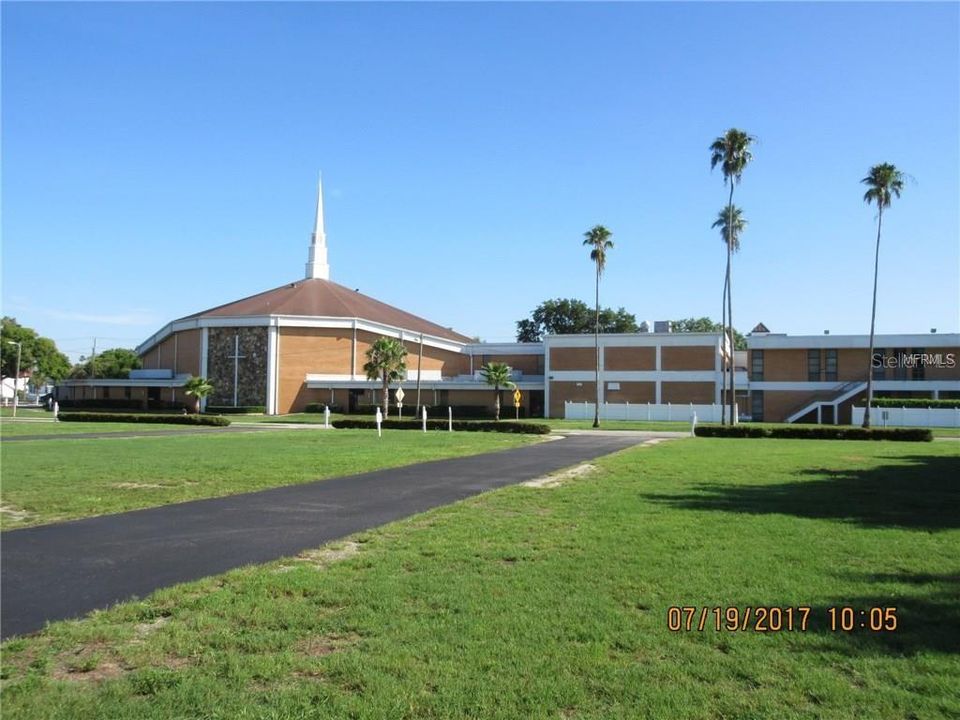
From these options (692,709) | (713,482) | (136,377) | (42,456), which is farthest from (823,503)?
(136,377)

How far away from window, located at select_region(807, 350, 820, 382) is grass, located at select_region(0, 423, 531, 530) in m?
39.9

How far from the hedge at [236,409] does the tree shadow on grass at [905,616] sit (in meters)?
72.5

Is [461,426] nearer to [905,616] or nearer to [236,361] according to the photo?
[905,616]

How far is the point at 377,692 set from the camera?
14.8ft

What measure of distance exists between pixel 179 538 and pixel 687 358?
58.5 m

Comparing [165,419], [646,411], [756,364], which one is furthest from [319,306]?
[756,364]

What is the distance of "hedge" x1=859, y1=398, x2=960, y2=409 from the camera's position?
175 ft

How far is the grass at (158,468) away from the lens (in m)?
12.7

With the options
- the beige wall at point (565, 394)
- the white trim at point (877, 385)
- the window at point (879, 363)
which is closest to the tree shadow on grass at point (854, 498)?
the white trim at point (877, 385)

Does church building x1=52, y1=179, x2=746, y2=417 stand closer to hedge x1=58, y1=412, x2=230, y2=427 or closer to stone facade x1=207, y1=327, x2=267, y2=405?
stone facade x1=207, y1=327, x2=267, y2=405

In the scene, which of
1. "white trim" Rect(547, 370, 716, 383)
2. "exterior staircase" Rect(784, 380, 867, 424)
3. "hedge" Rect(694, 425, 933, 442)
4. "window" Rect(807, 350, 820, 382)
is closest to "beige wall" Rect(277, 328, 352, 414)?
"white trim" Rect(547, 370, 716, 383)

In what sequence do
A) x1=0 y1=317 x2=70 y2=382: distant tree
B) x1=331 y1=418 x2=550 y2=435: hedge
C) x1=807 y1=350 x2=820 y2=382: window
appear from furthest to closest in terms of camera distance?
x1=0 y1=317 x2=70 y2=382: distant tree → x1=807 y1=350 x2=820 y2=382: window → x1=331 y1=418 x2=550 y2=435: hedge

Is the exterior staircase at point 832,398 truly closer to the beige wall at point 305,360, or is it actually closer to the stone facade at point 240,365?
the beige wall at point 305,360

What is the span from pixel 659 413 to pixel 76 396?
71.2m
